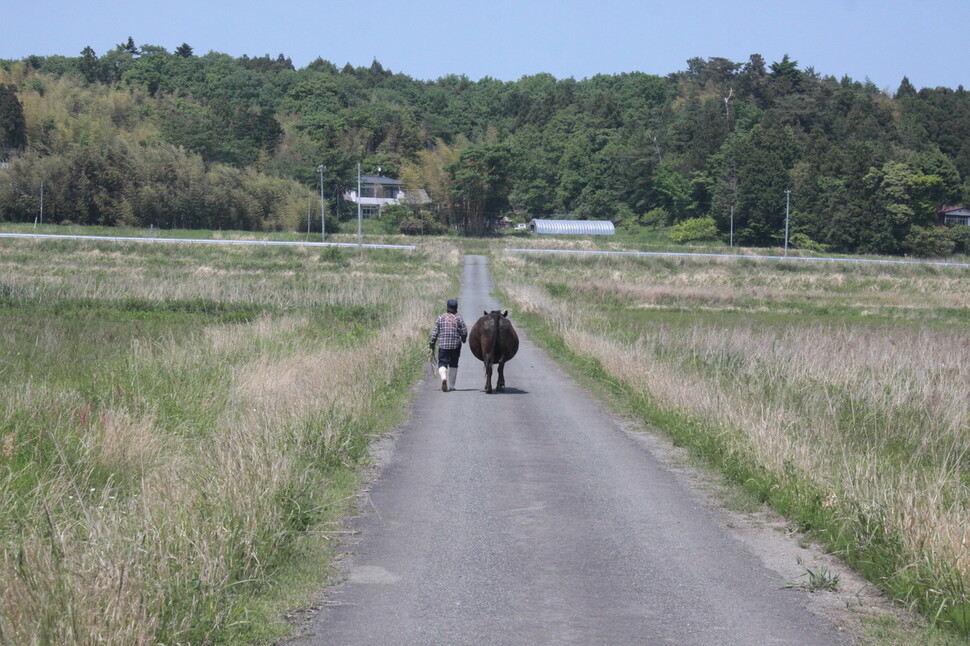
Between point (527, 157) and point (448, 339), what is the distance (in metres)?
113

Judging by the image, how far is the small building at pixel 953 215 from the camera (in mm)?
100750

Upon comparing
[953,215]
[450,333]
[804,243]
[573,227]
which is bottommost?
[450,333]

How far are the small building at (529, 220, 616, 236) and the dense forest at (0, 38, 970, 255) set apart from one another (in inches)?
238

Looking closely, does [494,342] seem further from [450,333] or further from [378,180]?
[378,180]

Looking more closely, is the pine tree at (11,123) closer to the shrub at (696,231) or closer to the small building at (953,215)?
the shrub at (696,231)

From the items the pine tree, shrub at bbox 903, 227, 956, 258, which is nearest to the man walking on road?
shrub at bbox 903, 227, 956, 258

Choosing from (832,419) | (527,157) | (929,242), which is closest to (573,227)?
(527,157)

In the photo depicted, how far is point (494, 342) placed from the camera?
53.2 ft

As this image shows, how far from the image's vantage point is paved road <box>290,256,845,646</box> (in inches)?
220

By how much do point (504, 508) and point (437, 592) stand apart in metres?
2.26

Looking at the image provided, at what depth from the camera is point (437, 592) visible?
6.15 meters

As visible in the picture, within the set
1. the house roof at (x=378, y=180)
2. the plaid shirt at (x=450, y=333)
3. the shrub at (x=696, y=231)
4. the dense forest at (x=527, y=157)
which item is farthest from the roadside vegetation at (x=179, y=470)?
the house roof at (x=378, y=180)

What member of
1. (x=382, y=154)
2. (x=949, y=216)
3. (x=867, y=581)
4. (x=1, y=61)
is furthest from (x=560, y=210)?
(x=867, y=581)

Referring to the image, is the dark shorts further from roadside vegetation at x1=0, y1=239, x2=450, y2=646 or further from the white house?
the white house
